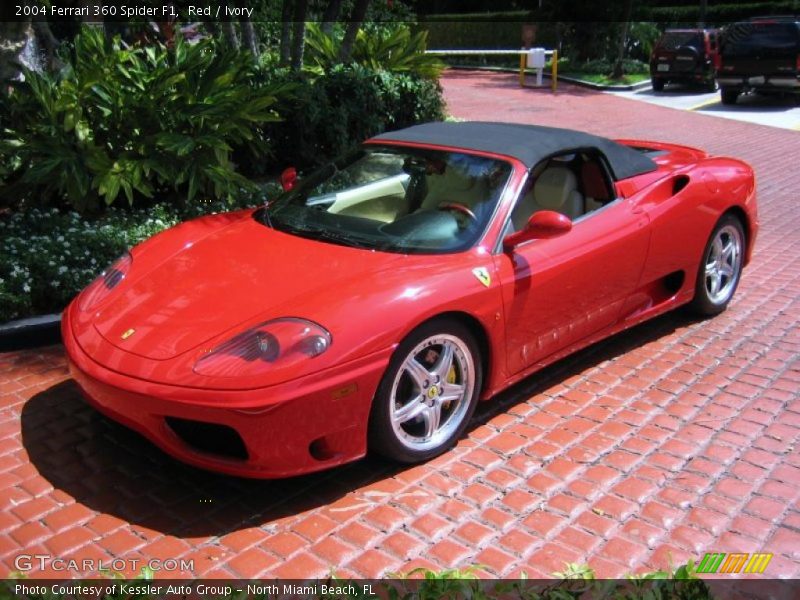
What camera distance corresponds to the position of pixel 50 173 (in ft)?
20.1

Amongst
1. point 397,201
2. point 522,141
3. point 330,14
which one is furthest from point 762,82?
point 397,201

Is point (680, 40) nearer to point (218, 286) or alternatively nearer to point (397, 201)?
point (397, 201)

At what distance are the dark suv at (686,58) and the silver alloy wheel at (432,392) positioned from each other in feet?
62.2

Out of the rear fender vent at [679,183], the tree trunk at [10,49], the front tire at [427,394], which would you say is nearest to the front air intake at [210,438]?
the front tire at [427,394]

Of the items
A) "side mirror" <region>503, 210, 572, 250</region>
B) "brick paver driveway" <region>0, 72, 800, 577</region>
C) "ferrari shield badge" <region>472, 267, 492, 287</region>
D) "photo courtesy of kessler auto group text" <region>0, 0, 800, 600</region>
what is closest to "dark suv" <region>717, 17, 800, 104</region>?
"photo courtesy of kessler auto group text" <region>0, 0, 800, 600</region>

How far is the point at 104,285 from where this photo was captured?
3.82 meters

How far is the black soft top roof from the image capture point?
4.20 meters

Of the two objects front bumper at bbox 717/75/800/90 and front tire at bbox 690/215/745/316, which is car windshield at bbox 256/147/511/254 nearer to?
front tire at bbox 690/215/745/316

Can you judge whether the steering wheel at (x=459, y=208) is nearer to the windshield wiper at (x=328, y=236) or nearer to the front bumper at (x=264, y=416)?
the windshield wiper at (x=328, y=236)

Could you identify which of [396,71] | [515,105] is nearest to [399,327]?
[396,71]

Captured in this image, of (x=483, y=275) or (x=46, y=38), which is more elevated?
(x=46, y=38)

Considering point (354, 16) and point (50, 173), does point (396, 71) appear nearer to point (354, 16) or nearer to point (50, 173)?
point (354, 16)

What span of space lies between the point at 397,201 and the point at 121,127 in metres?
3.35

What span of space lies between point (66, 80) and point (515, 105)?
13.0 m
